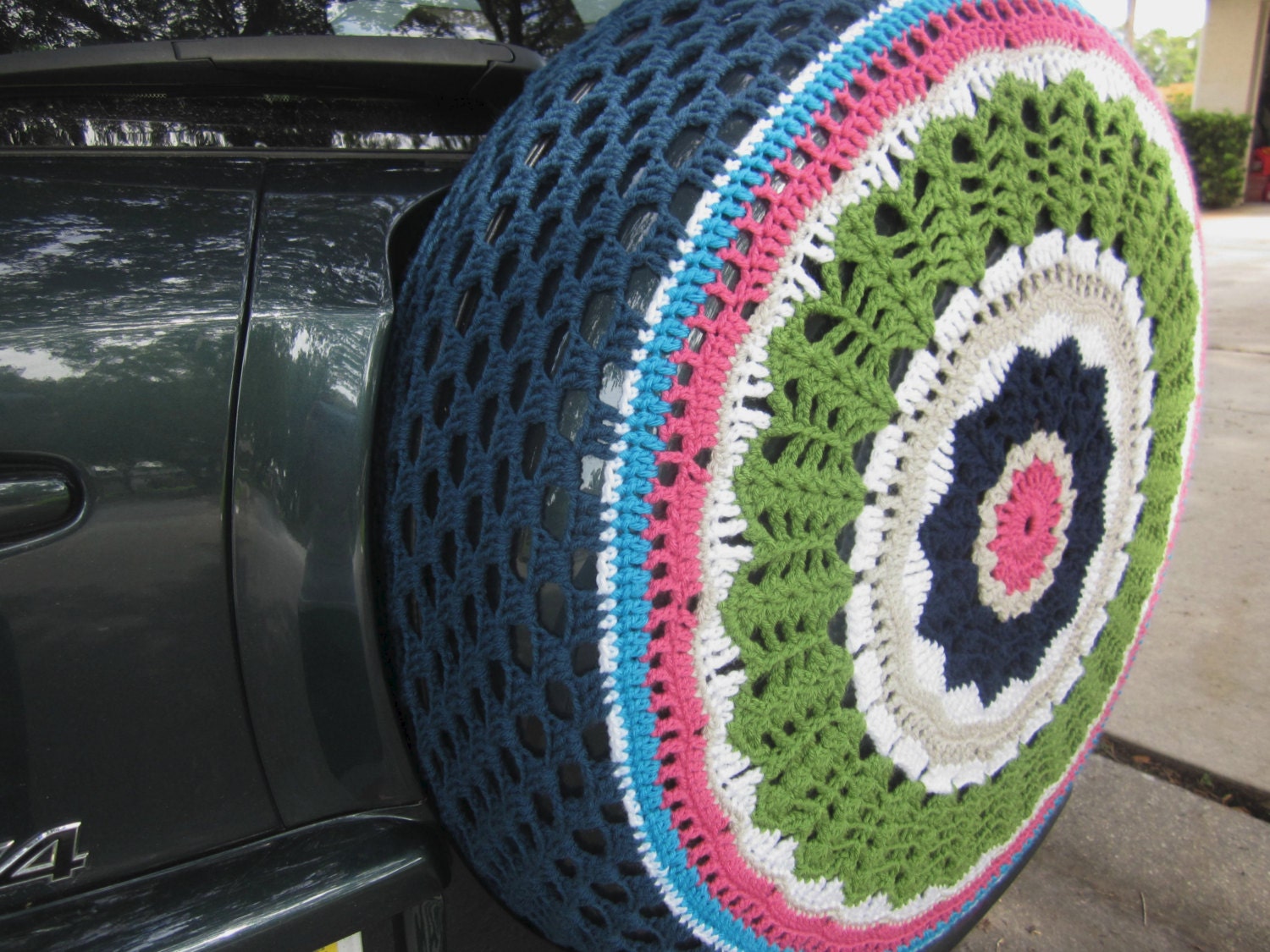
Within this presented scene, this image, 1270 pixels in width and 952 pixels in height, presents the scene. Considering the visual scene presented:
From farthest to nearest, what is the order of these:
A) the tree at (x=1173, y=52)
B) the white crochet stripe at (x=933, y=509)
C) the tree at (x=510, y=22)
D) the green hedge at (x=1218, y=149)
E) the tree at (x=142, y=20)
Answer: the tree at (x=1173, y=52)
the green hedge at (x=1218, y=149)
the tree at (x=510, y=22)
the tree at (x=142, y=20)
the white crochet stripe at (x=933, y=509)

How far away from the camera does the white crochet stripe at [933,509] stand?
995mm

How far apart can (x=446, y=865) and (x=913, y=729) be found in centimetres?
57

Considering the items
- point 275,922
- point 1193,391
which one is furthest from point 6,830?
point 1193,391

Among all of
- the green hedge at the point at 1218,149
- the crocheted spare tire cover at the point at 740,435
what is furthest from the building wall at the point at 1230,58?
the crocheted spare tire cover at the point at 740,435

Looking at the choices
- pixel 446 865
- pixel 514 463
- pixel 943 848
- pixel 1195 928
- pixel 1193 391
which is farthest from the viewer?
pixel 1195 928

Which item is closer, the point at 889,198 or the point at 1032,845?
the point at 889,198

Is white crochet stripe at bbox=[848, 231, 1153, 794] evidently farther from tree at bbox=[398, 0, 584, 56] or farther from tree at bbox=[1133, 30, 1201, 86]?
tree at bbox=[1133, 30, 1201, 86]

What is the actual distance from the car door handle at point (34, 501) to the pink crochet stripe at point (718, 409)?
0.54 m

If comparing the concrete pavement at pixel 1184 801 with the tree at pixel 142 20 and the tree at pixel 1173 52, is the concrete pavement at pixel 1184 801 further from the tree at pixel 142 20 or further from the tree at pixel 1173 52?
the tree at pixel 1173 52

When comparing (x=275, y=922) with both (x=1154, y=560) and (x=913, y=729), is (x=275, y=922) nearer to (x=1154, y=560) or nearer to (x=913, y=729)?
(x=913, y=729)

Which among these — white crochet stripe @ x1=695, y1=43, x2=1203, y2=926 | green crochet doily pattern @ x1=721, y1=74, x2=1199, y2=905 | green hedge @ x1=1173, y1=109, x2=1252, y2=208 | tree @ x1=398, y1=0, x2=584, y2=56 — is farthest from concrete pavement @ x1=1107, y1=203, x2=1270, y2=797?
green hedge @ x1=1173, y1=109, x2=1252, y2=208

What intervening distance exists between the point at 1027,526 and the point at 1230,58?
19.6 metres

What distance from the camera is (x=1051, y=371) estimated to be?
1.15m

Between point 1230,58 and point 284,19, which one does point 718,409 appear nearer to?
point 284,19
